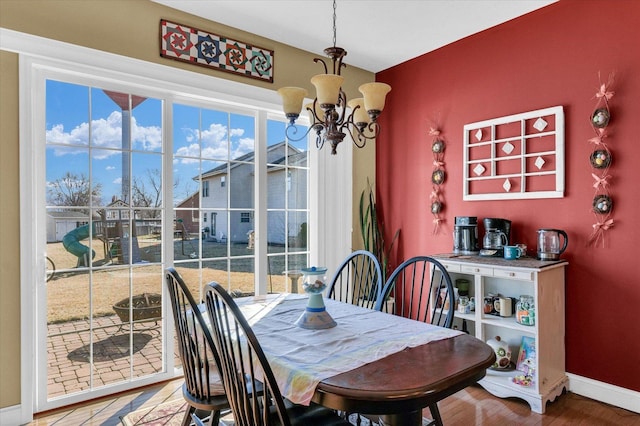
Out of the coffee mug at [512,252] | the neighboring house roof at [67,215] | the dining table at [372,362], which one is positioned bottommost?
the dining table at [372,362]

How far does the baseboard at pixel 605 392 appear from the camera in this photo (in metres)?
2.46

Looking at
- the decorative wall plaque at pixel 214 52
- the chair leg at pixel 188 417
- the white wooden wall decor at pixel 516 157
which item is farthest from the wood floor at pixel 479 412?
the decorative wall plaque at pixel 214 52

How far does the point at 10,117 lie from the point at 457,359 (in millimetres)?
2700

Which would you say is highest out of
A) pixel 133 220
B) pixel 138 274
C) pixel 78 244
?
pixel 133 220

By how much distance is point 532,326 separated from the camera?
254 centimetres

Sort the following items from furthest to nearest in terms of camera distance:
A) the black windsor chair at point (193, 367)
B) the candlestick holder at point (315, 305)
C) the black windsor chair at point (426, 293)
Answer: the black windsor chair at point (426, 293) < the candlestick holder at point (315, 305) < the black windsor chair at point (193, 367)

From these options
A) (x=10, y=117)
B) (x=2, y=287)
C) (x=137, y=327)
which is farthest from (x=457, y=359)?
(x=10, y=117)

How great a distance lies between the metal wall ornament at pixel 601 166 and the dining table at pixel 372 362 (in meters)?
1.58

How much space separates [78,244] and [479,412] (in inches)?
110

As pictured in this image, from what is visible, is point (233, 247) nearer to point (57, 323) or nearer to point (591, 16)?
point (57, 323)

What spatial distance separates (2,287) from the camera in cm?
227

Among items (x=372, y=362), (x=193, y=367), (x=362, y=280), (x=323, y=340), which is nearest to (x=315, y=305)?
(x=323, y=340)

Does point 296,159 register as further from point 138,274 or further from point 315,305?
point 315,305

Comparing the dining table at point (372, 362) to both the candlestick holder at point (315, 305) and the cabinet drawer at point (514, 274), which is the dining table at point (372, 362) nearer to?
the candlestick holder at point (315, 305)
